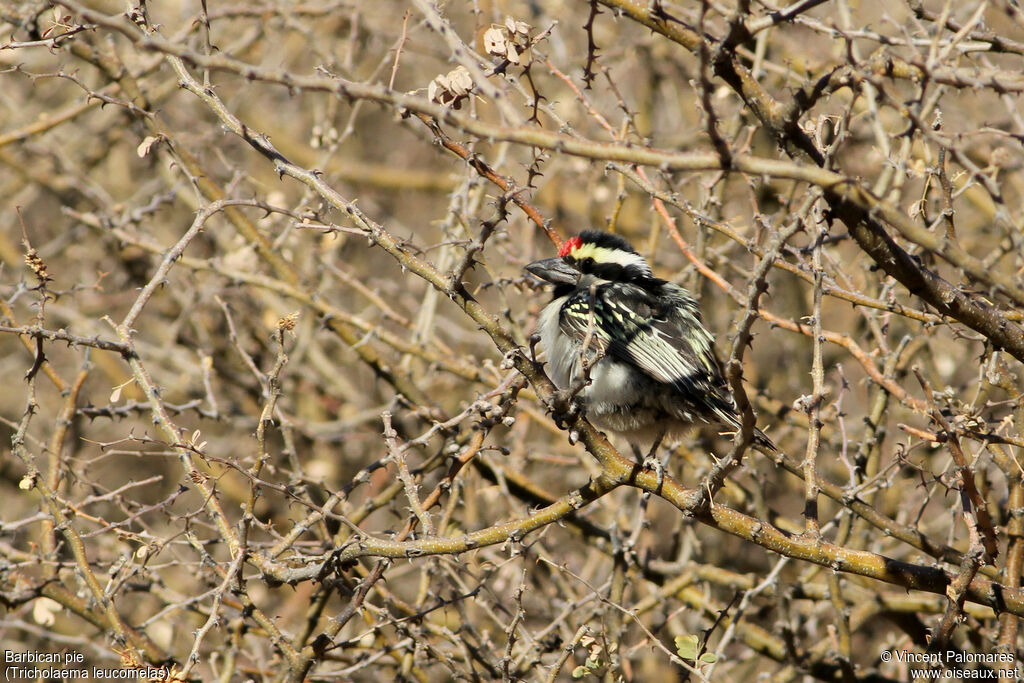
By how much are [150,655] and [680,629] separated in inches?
112

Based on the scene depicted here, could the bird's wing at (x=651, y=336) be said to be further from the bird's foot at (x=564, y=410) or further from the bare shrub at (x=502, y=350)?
the bird's foot at (x=564, y=410)

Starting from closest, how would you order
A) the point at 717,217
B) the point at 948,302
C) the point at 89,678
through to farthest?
the point at 948,302, the point at 717,217, the point at 89,678

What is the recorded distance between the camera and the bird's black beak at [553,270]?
14.2 ft

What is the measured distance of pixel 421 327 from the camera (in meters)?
5.13

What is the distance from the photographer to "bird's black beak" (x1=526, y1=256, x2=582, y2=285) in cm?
434

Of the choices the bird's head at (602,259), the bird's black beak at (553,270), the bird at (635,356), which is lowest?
the bird at (635,356)

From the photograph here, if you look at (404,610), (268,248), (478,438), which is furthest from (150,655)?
(268,248)

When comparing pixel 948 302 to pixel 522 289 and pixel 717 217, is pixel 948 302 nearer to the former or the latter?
pixel 717 217

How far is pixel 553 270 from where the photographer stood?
14.3 feet

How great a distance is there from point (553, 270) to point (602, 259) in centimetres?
38
